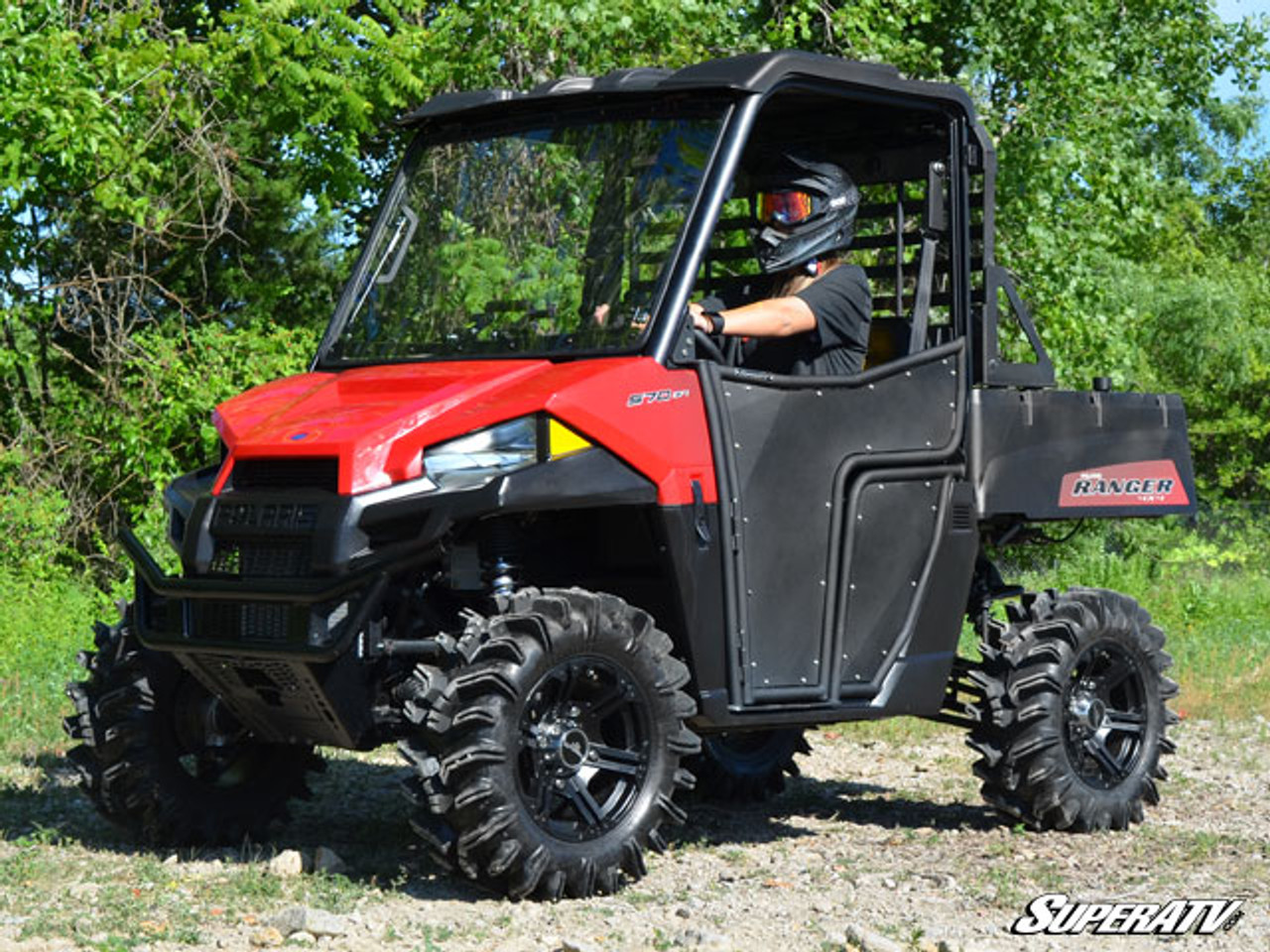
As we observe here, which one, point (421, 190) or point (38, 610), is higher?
point (421, 190)

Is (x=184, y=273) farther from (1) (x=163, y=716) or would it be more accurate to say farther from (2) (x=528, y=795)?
(2) (x=528, y=795)

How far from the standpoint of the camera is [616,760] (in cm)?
665

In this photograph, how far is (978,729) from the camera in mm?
8117

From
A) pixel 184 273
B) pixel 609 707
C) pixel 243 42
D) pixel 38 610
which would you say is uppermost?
pixel 243 42

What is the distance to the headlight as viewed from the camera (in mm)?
6332

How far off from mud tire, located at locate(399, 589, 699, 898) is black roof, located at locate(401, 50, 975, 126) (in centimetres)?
173

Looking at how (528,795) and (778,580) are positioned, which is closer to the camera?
(528,795)

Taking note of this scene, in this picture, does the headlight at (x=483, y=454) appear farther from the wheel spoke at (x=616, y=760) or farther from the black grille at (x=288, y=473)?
the wheel spoke at (x=616, y=760)

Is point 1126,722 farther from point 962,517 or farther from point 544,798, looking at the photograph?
point 544,798

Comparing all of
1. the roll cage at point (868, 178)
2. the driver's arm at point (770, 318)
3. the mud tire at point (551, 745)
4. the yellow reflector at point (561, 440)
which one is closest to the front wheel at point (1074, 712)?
the roll cage at point (868, 178)

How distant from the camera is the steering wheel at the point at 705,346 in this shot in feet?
22.6

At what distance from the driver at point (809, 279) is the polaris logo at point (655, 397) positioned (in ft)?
1.92

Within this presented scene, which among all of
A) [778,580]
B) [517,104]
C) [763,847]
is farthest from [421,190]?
[763,847]

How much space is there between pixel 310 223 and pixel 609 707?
11.6 metres
